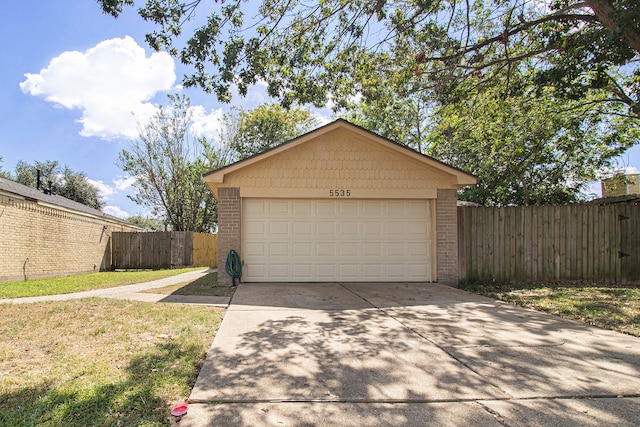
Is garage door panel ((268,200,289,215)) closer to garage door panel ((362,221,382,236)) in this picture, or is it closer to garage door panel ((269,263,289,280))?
garage door panel ((269,263,289,280))

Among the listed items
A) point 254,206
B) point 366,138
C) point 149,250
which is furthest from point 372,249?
point 149,250

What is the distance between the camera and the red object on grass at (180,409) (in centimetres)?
261

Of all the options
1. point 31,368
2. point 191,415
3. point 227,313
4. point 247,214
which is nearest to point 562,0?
point 247,214

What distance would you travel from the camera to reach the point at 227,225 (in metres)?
8.96

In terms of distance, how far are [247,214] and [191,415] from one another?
6.86m

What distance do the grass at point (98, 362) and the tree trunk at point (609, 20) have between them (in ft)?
25.2

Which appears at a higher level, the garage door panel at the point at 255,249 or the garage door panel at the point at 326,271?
the garage door panel at the point at 255,249

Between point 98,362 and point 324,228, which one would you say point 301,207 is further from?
point 98,362

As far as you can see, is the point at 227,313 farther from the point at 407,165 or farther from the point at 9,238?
the point at 9,238

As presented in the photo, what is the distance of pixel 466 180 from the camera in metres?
9.32

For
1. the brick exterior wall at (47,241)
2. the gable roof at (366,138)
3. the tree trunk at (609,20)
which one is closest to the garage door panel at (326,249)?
the gable roof at (366,138)

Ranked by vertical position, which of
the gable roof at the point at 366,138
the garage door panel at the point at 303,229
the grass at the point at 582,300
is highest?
the gable roof at the point at 366,138

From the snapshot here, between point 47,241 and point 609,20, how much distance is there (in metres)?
16.9

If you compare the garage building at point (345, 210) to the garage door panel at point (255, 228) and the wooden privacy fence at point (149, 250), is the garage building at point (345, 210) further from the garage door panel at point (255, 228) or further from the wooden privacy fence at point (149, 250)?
the wooden privacy fence at point (149, 250)
